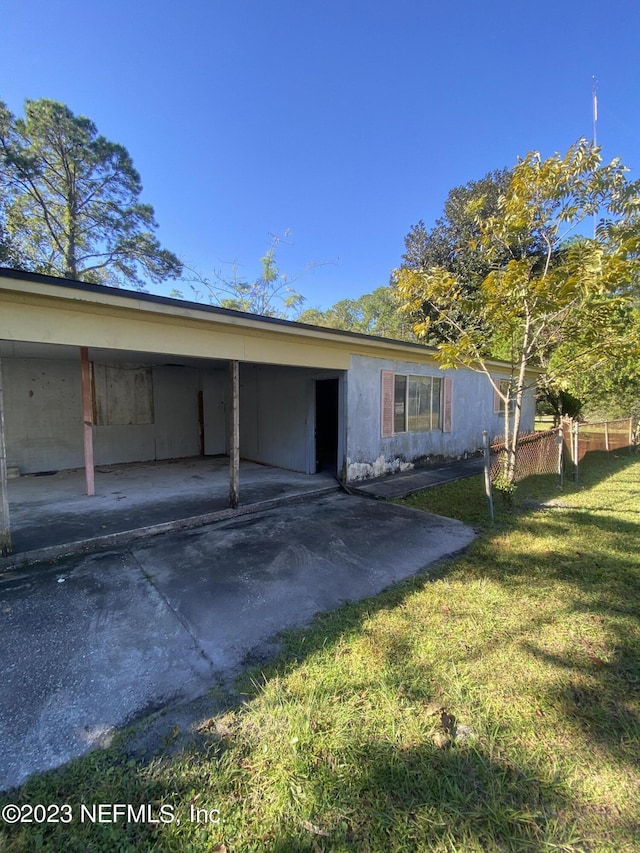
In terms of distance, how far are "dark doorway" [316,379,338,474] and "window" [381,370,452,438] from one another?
2059 millimetres

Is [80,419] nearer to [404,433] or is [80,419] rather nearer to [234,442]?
[234,442]

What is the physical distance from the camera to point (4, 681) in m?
2.02

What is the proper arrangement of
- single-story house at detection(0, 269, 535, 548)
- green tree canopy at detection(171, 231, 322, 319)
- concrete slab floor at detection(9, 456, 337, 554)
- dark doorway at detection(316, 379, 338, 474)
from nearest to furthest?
single-story house at detection(0, 269, 535, 548), concrete slab floor at detection(9, 456, 337, 554), dark doorway at detection(316, 379, 338, 474), green tree canopy at detection(171, 231, 322, 319)

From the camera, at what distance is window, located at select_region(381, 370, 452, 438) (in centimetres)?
714

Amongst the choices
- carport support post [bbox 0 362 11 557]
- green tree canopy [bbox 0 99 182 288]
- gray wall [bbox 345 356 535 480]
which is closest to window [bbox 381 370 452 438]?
gray wall [bbox 345 356 535 480]

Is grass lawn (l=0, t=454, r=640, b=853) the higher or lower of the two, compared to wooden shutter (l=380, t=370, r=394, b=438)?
lower

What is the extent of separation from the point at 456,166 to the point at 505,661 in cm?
1631

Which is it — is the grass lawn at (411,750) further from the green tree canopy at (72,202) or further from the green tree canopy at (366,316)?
the green tree canopy at (366,316)

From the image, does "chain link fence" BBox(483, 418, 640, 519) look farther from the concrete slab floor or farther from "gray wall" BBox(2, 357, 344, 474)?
"gray wall" BBox(2, 357, 344, 474)

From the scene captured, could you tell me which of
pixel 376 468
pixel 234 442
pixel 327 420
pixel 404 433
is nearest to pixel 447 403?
pixel 404 433

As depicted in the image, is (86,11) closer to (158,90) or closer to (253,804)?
(158,90)

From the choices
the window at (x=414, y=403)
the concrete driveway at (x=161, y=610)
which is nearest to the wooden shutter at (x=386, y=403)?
the window at (x=414, y=403)

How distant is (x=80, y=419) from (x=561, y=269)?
9.32 metres

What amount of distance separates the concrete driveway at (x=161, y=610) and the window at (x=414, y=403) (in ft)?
9.64
